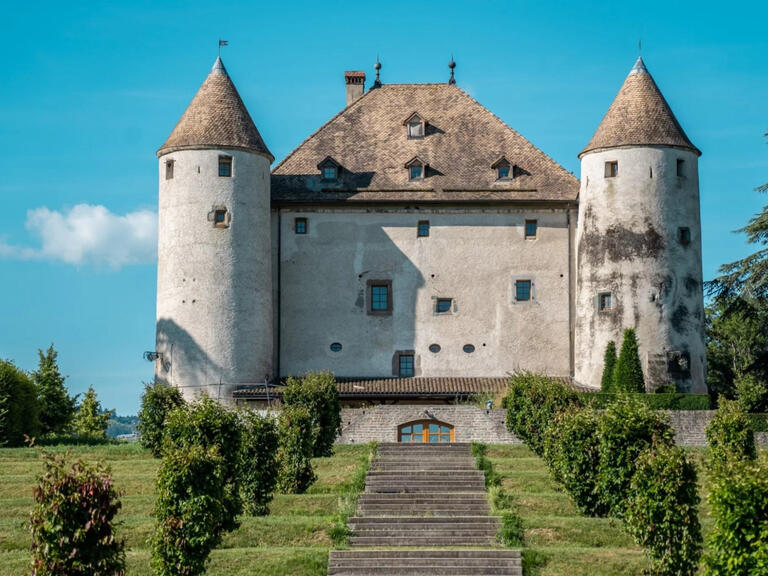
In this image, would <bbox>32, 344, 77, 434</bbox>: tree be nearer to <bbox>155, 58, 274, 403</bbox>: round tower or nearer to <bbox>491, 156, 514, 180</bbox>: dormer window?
<bbox>155, 58, 274, 403</bbox>: round tower

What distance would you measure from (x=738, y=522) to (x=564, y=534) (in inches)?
343

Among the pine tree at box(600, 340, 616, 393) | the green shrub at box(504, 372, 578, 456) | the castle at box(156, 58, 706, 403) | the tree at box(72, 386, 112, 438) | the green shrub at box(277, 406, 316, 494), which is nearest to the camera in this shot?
the green shrub at box(277, 406, 316, 494)

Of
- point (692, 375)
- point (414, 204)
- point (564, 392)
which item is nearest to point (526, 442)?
point (564, 392)

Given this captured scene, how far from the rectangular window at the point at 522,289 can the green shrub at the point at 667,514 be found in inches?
1054

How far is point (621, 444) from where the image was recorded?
112ft

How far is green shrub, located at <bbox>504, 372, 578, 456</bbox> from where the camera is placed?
43.8 metres

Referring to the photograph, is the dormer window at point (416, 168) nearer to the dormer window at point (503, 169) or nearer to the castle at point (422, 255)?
the castle at point (422, 255)

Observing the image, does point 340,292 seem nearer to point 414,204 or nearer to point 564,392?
point 414,204

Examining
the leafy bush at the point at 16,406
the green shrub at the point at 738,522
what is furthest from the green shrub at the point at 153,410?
the green shrub at the point at 738,522

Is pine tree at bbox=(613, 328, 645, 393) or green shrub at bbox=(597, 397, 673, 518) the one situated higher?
pine tree at bbox=(613, 328, 645, 393)

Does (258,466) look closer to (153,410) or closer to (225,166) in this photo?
(153,410)

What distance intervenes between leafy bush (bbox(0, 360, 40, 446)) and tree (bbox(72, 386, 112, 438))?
1960cm

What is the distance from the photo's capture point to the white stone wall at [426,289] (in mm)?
57344

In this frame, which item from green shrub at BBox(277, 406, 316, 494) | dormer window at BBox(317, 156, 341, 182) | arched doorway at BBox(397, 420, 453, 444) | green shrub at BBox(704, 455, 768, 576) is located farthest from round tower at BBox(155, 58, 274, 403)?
green shrub at BBox(704, 455, 768, 576)
